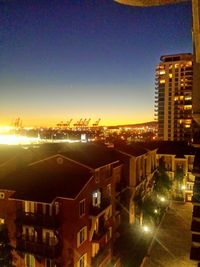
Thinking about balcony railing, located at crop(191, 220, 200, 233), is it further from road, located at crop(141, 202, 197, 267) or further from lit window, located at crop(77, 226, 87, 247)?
road, located at crop(141, 202, 197, 267)

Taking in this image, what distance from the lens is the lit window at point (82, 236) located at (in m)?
20.8

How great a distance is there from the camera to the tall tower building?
103 metres

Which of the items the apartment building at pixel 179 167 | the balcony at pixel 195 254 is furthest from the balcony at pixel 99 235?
the apartment building at pixel 179 167

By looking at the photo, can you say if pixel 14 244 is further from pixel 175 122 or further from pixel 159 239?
pixel 175 122

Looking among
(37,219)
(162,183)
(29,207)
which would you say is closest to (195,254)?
(37,219)

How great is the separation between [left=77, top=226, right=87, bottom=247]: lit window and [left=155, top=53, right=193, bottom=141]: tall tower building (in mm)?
82930

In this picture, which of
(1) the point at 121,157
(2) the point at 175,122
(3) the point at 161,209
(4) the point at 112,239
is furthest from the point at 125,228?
(2) the point at 175,122

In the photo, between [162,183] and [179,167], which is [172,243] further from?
[179,167]

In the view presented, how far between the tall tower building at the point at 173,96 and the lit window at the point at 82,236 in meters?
82.9

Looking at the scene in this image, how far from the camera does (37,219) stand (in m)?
19.9

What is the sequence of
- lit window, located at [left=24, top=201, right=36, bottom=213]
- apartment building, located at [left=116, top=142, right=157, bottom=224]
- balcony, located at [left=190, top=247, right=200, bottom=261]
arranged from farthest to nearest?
apartment building, located at [left=116, top=142, right=157, bottom=224]
lit window, located at [left=24, top=201, right=36, bottom=213]
balcony, located at [left=190, top=247, right=200, bottom=261]

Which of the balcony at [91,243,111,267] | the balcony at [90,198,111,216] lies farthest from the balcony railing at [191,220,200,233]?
the balcony at [91,243,111,267]

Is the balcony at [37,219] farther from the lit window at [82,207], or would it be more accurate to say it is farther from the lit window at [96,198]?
the lit window at [96,198]

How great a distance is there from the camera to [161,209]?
42.8 m
